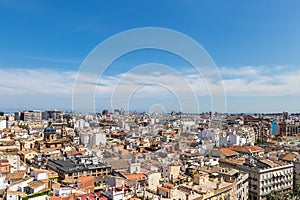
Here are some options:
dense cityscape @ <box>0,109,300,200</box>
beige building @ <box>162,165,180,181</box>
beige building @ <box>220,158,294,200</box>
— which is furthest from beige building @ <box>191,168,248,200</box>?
beige building @ <box>162,165,180,181</box>

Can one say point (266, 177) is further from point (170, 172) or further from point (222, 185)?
point (170, 172)

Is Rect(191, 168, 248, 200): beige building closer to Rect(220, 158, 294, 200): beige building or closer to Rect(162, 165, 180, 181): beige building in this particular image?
Rect(220, 158, 294, 200): beige building

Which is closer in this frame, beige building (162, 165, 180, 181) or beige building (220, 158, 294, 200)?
beige building (162, 165, 180, 181)

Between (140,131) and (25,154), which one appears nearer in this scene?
(25,154)

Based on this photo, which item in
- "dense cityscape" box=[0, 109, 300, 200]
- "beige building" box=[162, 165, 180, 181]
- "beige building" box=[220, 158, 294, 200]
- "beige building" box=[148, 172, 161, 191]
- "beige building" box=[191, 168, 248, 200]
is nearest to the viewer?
"dense cityscape" box=[0, 109, 300, 200]

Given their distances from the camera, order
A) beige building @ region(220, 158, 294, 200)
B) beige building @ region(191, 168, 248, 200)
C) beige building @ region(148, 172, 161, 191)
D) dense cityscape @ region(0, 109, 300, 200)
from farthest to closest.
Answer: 1. beige building @ region(220, 158, 294, 200)
2. beige building @ region(148, 172, 161, 191)
3. beige building @ region(191, 168, 248, 200)
4. dense cityscape @ region(0, 109, 300, 200)

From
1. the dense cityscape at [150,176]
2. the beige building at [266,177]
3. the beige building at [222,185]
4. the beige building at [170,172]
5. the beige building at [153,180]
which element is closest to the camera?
the dense cityscape at [150,176]

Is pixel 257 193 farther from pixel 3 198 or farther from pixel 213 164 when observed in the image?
pixel 3 198

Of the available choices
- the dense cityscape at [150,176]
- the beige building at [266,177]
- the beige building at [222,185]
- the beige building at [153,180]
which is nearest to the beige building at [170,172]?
the dense cityscape at [150,176]

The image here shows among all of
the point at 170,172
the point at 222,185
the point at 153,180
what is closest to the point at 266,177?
the point at 222,185

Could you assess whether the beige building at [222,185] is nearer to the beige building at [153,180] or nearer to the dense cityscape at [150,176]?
the dense cityscape at [150,176]

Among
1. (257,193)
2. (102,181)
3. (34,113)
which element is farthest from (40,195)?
(34,113)
